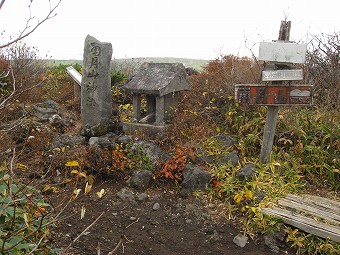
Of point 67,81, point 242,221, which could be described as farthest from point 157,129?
point 67,81

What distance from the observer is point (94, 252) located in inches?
141

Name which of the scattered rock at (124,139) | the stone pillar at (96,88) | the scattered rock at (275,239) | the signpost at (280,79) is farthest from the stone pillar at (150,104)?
the scattered rock at (275,239)

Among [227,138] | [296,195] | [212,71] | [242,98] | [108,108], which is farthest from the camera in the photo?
[212,71]

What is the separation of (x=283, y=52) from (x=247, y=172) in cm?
179

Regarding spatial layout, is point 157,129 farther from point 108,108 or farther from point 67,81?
point 67,81

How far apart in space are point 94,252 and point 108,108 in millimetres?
3559

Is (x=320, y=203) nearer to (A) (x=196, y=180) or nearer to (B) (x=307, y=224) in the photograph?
(B) (x=307, y=224)

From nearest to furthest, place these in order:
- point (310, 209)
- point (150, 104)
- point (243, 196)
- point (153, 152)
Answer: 1. point (310, 209)
2. point (243, 196)
3. point (153, 152)
4. point (150, 104)

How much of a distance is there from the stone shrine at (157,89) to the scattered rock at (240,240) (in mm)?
2690

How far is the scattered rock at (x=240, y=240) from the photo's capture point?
382cm

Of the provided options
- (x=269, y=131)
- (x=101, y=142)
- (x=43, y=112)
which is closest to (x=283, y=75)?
(x=269, y=131)

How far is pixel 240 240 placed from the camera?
3.85 meters

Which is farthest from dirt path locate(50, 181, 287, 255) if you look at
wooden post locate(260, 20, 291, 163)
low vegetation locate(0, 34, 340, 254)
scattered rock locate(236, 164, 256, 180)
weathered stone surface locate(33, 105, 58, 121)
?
weathered stone surface locate(33, 105, 58, 121)

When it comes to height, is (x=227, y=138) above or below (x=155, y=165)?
above
